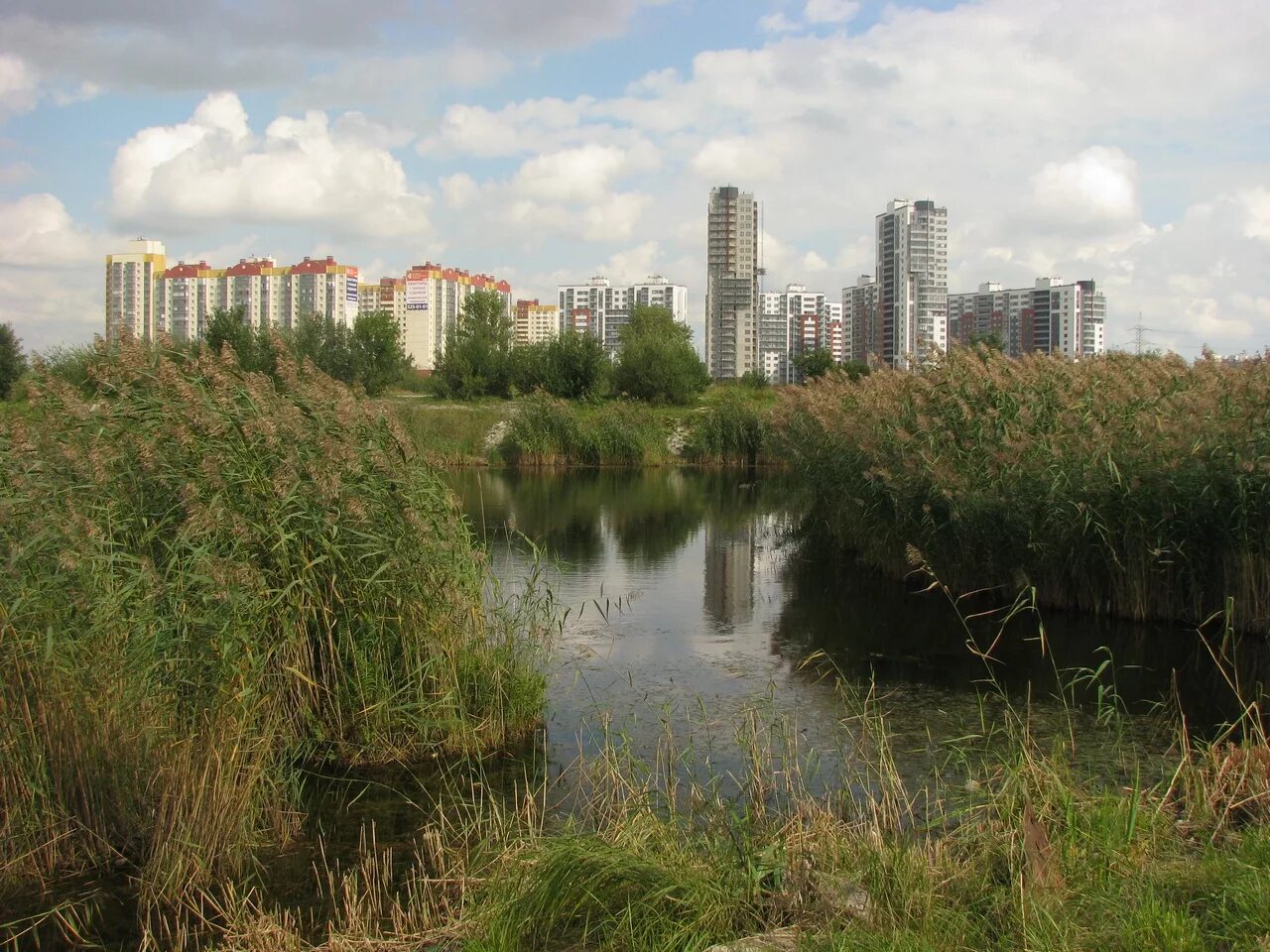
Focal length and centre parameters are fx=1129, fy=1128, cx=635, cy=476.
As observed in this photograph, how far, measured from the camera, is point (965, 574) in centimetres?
1445

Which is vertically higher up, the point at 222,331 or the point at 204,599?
the point at 222,331

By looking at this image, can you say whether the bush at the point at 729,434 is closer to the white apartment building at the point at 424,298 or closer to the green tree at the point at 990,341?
the green tree at the point at 990,341

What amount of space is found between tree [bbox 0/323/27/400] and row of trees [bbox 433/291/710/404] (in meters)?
19.7

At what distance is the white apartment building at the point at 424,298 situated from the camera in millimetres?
145125

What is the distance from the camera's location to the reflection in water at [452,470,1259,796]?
29.9 feet

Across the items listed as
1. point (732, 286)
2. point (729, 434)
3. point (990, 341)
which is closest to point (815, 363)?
point (990, 341)

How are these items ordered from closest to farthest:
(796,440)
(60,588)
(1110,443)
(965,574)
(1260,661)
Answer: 1. (60,588)
2. (1260,661)
3. (1110,443)
4. (965,574)
5. (796,440)

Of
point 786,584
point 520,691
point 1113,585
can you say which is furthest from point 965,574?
point 520,691

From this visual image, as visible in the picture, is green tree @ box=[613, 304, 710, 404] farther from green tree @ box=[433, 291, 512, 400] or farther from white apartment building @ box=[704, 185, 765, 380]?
white apartment building @ box=[704, 185, 765, 380]

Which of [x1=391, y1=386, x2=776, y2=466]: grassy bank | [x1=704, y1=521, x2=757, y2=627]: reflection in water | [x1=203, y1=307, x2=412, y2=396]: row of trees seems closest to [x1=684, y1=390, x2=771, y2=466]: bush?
[x1=391, y1=386, x2=776, y2=466]: grassy bank

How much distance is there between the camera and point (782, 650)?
12.3 m

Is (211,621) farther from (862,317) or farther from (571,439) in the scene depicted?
(862,317)

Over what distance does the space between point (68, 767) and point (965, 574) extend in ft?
36.4

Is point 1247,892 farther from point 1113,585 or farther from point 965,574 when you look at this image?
point 965,574
